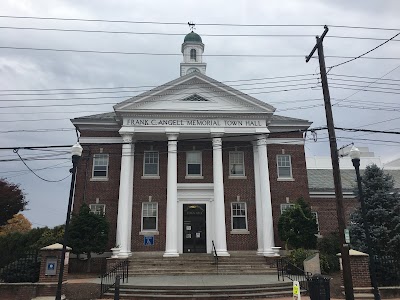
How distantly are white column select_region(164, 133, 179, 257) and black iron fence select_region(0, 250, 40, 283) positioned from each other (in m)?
8.17

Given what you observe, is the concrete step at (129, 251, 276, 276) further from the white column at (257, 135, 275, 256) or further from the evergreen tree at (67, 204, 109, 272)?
the evergreen tree at (67, 204, 109, 272)

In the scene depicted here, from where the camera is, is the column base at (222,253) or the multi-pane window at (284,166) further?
the multi-pane window at (284,166)

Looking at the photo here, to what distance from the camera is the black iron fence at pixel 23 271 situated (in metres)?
15.8

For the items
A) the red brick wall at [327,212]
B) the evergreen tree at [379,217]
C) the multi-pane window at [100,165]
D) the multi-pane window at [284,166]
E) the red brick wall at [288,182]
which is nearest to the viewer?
the evergreen tree at [379,217]

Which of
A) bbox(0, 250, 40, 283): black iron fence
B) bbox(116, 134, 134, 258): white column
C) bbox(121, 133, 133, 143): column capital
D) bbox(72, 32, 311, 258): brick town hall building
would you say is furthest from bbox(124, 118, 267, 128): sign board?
bbox(0, 250, 40, 283): black iron fence

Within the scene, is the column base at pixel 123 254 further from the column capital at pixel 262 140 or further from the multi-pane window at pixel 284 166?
the multi-pane window at pixel 284 166

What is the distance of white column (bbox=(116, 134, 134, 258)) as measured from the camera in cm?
2261

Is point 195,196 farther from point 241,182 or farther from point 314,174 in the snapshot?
point 314,174

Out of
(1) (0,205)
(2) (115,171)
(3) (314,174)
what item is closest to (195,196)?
(2) (115,171)

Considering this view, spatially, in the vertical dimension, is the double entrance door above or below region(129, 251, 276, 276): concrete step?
above

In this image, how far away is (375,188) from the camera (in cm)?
2094

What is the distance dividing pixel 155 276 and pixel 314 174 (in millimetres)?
20911

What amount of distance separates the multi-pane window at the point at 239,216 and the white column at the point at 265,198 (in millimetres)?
1740

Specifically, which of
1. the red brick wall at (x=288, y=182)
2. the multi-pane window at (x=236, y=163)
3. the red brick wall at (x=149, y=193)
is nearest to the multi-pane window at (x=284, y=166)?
the red brick wall at (x=288, y=182)
